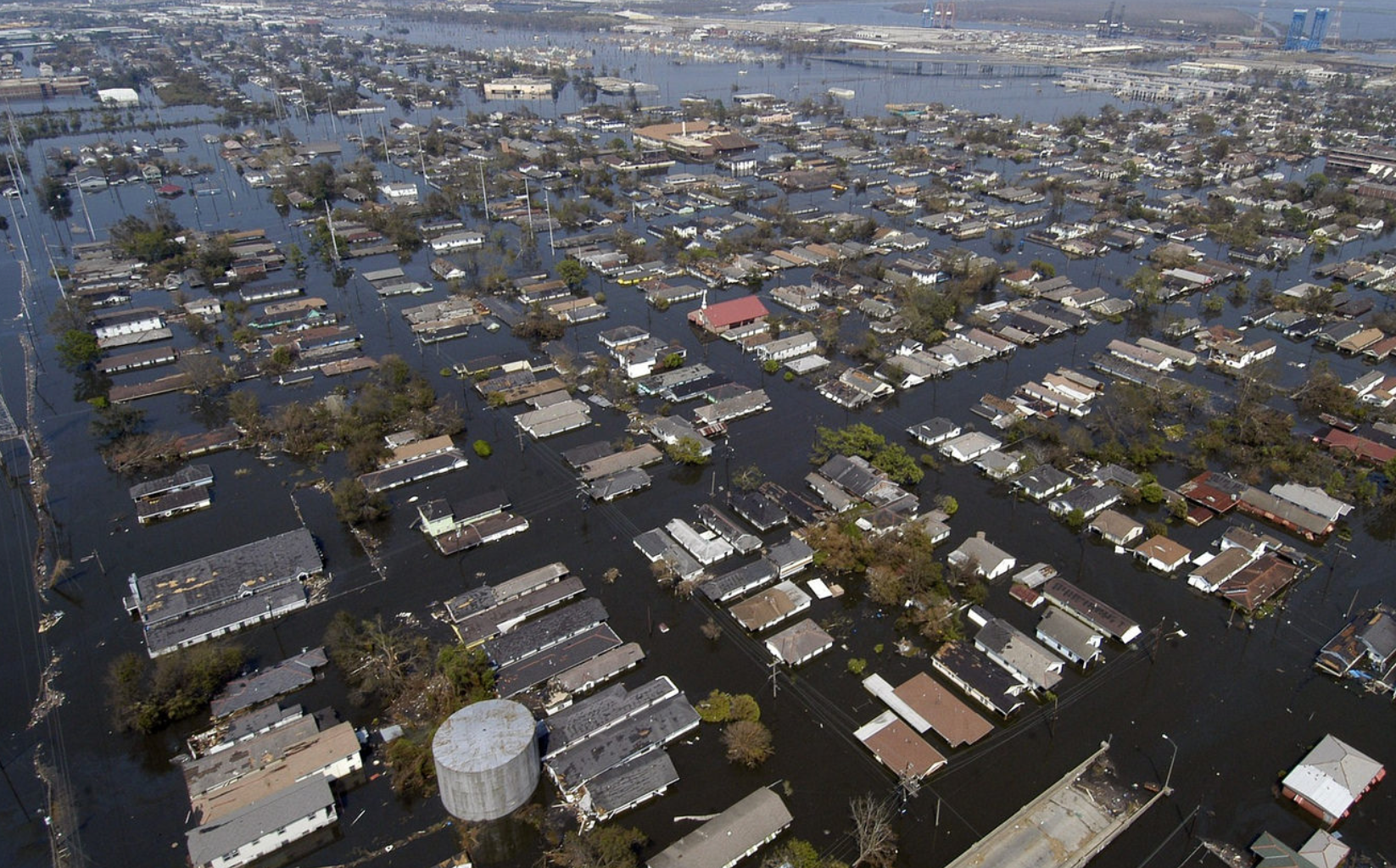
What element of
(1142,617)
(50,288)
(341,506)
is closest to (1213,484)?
(1142,617)

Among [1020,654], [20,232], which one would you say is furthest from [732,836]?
[20,232]

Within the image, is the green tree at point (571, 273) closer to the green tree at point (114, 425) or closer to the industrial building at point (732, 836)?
the green tree at point (114, 425)

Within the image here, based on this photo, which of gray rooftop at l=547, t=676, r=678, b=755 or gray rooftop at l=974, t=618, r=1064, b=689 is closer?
gray rooftop at l=547, t=676, r=678, b=755

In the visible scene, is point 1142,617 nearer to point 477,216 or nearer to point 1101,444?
point 1101,444

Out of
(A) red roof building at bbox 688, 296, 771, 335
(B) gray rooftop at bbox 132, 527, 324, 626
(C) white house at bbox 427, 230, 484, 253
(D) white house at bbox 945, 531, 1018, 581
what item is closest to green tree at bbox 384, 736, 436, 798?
(B) gray rooftop at bbox 132, 527, 324, 626

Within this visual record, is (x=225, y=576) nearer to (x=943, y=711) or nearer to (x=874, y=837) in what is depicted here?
(x=874, y=837)

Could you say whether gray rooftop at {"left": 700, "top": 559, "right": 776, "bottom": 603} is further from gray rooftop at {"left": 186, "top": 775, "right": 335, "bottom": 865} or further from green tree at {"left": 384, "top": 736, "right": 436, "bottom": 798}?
gray rooftop at {"left": 186, "top": 775, "right": 335, "bottom": 865}
